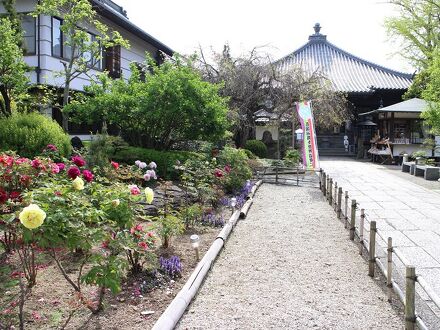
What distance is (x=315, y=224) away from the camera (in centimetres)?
849

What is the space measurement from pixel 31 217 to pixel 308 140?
14287 millimetres

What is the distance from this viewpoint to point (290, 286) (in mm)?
4949

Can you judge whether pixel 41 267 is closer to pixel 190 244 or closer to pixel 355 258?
pixel 190 244

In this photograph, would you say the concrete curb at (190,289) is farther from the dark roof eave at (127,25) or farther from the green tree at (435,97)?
the green tree at (435,97)

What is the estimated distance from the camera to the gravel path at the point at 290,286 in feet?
13.2

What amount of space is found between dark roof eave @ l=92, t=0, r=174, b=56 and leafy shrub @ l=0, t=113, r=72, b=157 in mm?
7118

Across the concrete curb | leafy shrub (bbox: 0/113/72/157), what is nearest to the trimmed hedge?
leafy shrub (bbox: 0/113/72/157)

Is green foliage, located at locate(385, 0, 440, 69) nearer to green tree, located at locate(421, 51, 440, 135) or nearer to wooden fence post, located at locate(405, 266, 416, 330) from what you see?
green tree, located at locate(421, 51, 440, 135)

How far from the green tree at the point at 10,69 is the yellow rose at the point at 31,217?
27.2 ft

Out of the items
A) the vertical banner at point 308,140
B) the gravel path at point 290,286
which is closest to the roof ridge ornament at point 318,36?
the vertical banner at point 308,140

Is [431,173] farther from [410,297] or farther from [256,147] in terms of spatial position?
[410,297]

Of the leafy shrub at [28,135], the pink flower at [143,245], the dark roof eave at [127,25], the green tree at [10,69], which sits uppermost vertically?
the dark roof eave at [127,25]

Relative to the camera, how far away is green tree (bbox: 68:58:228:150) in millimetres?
10680

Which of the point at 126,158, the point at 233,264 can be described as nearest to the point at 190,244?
the point at 233,264
